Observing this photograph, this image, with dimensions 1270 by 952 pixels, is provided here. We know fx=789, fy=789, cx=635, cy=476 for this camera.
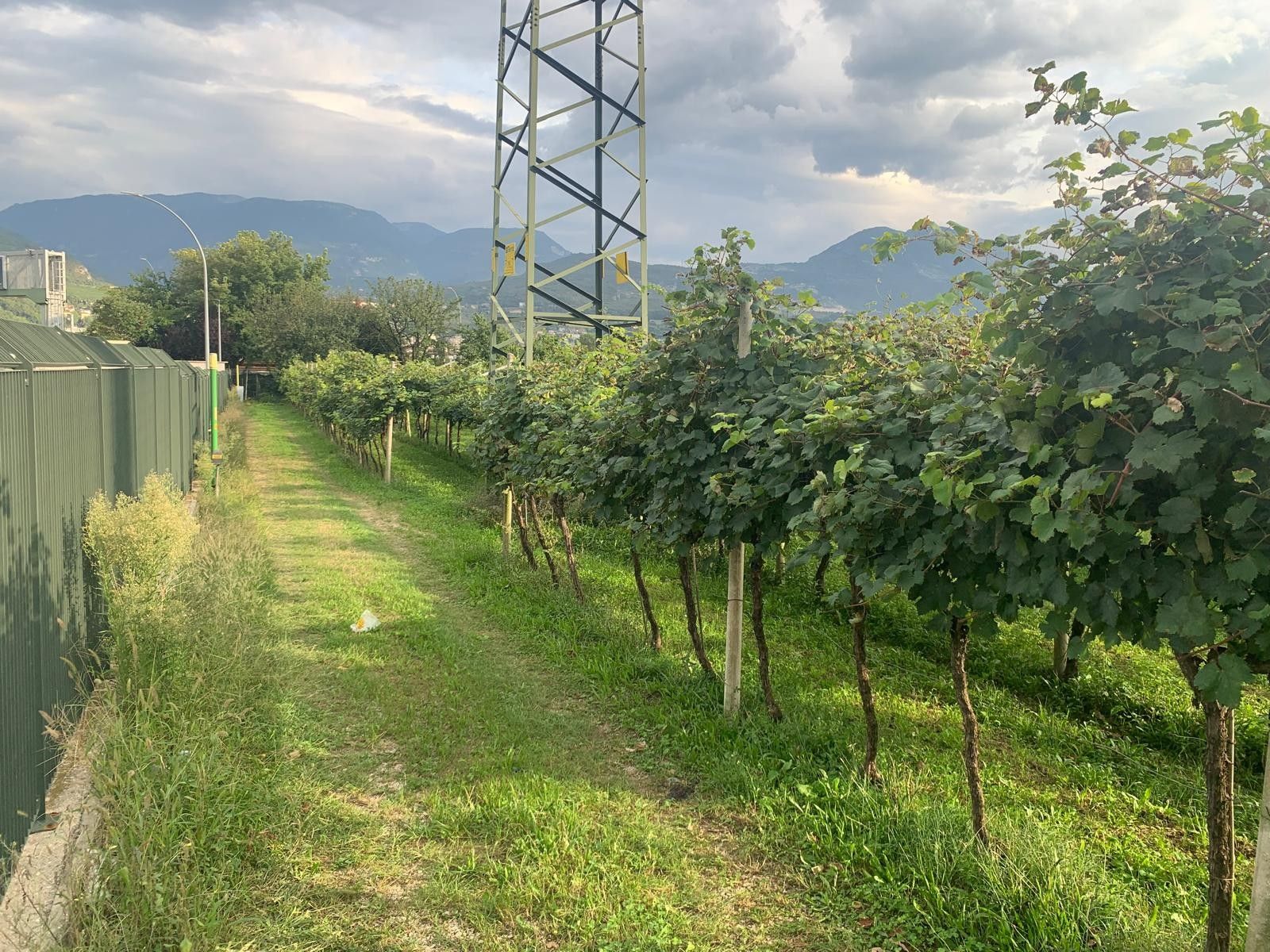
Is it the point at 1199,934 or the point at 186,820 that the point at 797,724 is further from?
the point at 186,820

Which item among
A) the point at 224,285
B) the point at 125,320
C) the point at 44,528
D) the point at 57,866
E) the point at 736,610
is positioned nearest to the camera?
the point at 57,866

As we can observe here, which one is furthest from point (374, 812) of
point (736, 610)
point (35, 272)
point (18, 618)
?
point (35, 272)

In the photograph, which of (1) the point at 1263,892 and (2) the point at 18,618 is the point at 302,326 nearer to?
(2) the point at 18,618

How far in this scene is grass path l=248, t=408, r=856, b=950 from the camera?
10.1ft

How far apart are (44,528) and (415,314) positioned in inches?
1494

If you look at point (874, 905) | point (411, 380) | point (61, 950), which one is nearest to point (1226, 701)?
point (874, 905)

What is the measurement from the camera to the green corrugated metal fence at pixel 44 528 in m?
3.47

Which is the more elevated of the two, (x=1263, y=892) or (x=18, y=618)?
(x=18, y=618)

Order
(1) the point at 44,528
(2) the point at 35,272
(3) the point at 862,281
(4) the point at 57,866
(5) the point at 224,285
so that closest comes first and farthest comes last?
1. (4) the point at 57,866
2. (1) the point at 44,528
3. (2) the point at 35,272
4. (3) the point at 862,281
5. (5) the point at 224,285

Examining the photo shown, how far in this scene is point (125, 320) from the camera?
2142 inches

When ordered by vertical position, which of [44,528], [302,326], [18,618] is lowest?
[18,618]

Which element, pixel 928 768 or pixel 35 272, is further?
pixel 35 272

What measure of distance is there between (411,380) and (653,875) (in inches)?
622

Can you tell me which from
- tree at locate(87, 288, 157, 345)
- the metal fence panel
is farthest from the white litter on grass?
tree at locate(87, 288, 157, 345)
